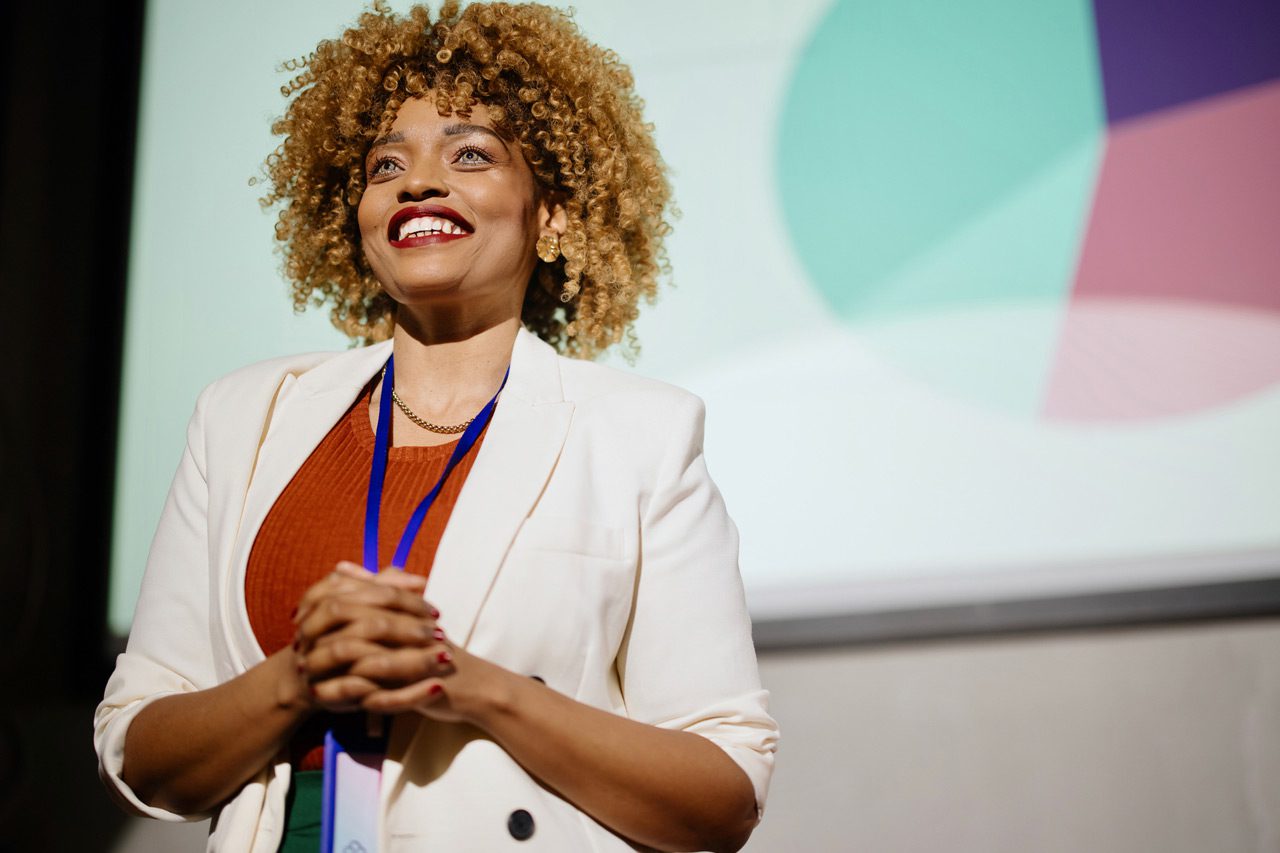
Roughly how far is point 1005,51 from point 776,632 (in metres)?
1.28

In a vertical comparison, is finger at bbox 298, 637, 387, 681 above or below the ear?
below

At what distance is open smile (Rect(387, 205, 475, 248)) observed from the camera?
1.33m

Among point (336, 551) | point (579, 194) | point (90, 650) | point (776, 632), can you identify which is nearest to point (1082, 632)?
point (776, 632)

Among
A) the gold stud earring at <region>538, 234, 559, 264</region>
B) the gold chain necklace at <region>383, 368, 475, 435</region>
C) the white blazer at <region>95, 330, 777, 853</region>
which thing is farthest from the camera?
the gold stud earring at <region>538, 234, 559, 264</region>

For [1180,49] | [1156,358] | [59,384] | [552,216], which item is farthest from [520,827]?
[59,384]

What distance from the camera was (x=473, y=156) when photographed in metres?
1.38

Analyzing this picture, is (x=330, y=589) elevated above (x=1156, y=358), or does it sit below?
below

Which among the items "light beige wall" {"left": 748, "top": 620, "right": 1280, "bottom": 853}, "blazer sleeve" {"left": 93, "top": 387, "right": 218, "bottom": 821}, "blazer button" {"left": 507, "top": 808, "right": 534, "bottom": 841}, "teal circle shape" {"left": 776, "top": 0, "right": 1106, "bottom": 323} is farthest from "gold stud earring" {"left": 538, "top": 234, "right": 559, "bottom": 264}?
"light beige wall" {"left": 748, "top": 620, "right": 1280, "bottom": 853}

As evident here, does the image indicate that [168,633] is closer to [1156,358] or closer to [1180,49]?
[1156,358]

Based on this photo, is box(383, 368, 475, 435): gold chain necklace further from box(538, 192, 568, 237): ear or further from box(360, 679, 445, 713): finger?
box(360, 679, 445, 713): finger

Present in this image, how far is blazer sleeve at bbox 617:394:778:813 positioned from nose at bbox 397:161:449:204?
1.27 feet

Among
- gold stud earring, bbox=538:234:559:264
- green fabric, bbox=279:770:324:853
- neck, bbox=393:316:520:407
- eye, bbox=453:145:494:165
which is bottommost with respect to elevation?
green fabric, bbox=279:770:324:853

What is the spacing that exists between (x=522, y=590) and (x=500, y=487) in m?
0.11

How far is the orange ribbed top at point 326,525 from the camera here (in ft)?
3.77
